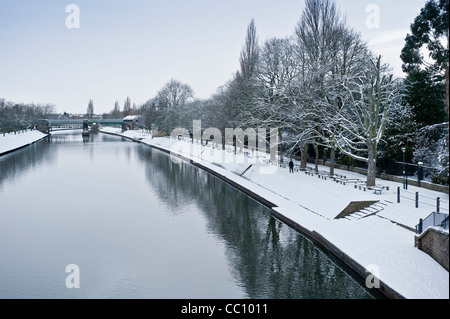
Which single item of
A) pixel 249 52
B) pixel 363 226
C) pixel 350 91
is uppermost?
pixel 249 52

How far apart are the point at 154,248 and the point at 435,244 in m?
12.4

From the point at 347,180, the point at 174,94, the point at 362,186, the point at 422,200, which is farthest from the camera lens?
the point at 174,94

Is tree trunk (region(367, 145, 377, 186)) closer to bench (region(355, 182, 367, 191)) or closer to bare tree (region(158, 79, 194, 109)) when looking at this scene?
bench (region(355, 182, 367, 191))

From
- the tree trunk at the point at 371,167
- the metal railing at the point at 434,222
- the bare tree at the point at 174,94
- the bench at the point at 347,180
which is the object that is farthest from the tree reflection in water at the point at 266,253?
the bare tree at the point at 174,94

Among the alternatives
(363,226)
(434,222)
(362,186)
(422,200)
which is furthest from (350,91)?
(434,222)

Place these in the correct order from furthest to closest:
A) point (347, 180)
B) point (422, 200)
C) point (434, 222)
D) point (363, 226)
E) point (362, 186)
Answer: point (347, 180), point (362, 186), point (422, 200), point (363, 226), point (434, 222)

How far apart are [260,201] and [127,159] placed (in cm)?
3592

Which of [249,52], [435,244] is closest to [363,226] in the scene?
[435,244]

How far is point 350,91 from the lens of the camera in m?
27.0

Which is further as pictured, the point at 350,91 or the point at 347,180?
the point at 347,180

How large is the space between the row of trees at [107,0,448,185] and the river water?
8259 millimetres

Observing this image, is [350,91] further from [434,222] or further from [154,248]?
[154,248]

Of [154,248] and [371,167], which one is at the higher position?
[371,167]

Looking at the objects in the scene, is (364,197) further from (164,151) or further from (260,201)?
(164,151)
